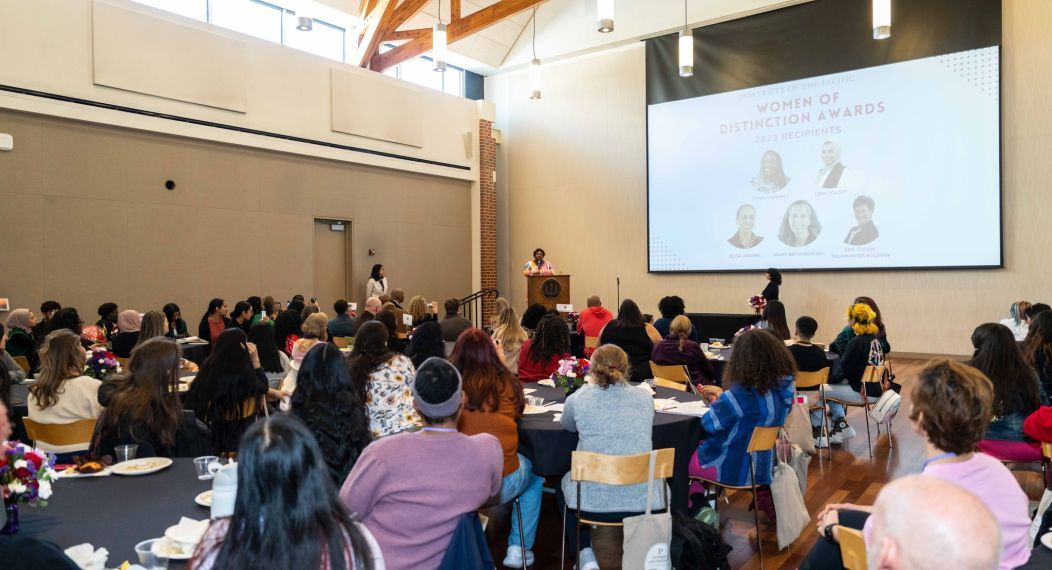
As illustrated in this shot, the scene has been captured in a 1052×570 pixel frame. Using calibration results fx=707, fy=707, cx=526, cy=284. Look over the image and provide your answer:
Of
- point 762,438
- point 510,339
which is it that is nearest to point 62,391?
point 510,339

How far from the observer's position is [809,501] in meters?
4.69

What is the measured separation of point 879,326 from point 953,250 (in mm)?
4950

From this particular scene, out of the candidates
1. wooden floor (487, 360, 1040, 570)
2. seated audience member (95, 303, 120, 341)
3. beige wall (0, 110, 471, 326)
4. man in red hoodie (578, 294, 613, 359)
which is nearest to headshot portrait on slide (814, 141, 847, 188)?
wooden floor (487, 360, 1040, 570)

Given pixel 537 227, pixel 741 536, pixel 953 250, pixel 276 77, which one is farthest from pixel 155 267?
pixel 953 250

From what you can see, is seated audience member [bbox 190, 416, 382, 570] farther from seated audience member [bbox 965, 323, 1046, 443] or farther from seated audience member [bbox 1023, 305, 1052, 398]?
seated audience member [bbox 1023, 305, 1052, 398]

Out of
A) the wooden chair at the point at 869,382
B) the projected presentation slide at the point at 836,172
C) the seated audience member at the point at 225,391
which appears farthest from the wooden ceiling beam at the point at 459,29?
the seated audience member at the point at 225,391

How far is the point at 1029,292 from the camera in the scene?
984 cm

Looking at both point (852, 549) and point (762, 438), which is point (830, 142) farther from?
point (852, 549)

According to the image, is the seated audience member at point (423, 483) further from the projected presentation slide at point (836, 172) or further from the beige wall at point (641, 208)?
the beige wall at point (641, 208)

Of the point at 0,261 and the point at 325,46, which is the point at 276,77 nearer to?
the point at 325,46

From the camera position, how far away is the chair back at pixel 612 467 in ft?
10.1

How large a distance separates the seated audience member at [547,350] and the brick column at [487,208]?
943 cm

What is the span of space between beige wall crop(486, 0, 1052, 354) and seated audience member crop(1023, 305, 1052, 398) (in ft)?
20.1

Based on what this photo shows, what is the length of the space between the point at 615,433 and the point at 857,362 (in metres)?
3.61
